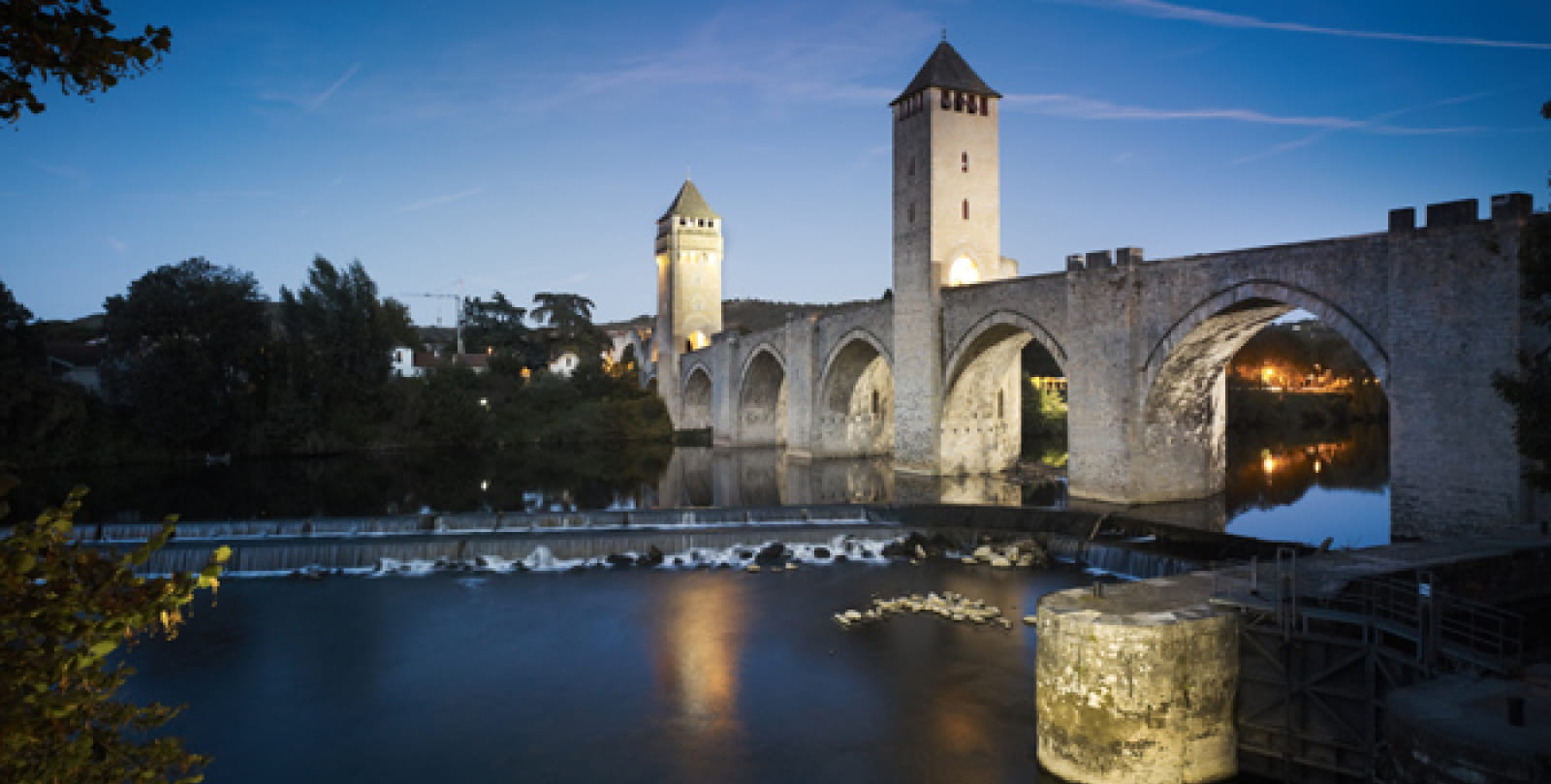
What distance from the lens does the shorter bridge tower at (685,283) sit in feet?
178

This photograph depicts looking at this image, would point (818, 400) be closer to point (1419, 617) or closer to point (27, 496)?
point (27, 496)

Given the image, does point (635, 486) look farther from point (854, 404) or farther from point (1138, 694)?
point (1138, 694)

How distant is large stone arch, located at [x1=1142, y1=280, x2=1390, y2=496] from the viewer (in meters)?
17.4

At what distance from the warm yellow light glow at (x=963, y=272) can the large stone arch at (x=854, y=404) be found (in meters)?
6.56

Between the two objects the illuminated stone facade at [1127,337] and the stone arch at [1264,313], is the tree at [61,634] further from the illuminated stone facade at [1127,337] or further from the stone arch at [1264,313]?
the stone arch at [1264,313]

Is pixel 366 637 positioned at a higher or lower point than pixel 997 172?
lower

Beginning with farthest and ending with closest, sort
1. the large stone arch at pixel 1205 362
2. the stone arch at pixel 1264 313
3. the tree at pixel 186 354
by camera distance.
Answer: the tree at pixel 186 354 < the large stone arch at pixel 1205 362 < the stone arch at pixel 1264 313

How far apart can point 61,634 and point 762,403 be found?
4233 centimetres

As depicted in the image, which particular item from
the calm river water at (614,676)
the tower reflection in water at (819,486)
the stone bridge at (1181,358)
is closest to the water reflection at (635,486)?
the tower reflection in water at (819,486)

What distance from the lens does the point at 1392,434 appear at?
51.8ft

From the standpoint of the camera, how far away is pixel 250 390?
42000 mm

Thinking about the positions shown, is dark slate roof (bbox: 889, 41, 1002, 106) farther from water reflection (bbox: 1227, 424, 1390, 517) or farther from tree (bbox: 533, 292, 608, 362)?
tree (bbox: 533, 292, 608, 362)

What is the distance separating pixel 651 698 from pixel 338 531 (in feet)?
38.1

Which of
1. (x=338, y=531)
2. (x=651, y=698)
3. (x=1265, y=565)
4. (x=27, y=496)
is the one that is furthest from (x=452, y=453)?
(x=1265, y=565)
